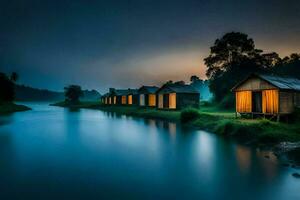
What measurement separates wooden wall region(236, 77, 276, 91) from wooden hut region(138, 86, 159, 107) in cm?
2903

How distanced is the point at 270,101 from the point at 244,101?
319 cm

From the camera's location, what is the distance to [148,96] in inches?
2148

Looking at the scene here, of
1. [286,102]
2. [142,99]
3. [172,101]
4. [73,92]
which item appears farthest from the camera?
[73,92]

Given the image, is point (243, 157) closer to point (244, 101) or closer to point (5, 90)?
point (244, 101)

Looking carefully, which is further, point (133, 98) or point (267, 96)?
point (133, 98)

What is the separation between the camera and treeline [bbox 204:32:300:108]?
4488 cm

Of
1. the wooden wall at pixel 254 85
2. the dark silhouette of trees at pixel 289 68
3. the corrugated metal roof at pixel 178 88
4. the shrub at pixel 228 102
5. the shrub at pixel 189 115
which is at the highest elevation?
the dark silhouette of trees at pixel 289 68

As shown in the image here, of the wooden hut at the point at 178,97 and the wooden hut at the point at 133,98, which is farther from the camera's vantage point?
the wooden hut at the point at 133,98

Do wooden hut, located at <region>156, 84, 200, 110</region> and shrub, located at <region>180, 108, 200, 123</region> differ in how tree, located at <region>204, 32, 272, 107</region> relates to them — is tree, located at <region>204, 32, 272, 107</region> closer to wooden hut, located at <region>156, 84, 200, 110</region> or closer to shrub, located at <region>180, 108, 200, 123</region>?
wooden hut, located at <region>156, 84, 200, 110</region>

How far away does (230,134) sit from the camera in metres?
20.5

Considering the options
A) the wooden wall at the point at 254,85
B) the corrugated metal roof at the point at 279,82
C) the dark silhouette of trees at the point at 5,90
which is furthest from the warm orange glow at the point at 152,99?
the dark silhouette of trees at the point at 5,90

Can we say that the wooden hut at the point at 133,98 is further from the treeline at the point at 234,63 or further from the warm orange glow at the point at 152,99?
the treeline at the point at 234,63

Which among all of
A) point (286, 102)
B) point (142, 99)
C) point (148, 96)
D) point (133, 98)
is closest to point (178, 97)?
point (148, 96)

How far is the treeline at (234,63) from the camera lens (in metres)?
44.9
